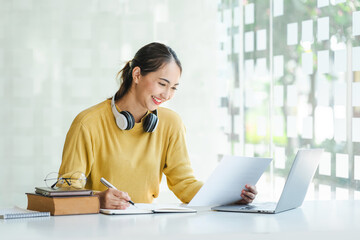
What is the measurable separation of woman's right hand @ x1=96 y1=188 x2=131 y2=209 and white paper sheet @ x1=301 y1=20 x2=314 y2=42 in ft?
7.99

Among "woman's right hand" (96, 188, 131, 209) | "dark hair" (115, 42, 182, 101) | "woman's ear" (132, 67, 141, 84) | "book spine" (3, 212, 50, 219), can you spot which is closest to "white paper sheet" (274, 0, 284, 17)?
"dark hair" (115, 42, 182, 101)

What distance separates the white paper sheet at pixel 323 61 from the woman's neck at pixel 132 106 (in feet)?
5.64

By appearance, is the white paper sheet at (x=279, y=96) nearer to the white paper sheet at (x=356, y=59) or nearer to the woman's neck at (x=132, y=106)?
the white paper sheet at (x=356, y=59)

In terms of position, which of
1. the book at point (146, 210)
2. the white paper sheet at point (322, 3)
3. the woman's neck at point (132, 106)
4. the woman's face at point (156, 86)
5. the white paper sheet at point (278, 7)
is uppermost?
the white paper sheet at point (278, 7)

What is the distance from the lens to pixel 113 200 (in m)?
1.75

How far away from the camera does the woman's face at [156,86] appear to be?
2342 millimetres

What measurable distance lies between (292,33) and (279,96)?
0.51 m

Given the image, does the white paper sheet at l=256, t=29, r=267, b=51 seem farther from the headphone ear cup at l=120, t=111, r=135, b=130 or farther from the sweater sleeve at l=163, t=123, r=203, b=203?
the headphone ear cup at l=120, t=111, r=135, b=130

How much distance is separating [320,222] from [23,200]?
3.13 m

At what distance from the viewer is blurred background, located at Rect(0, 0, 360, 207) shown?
3.54m

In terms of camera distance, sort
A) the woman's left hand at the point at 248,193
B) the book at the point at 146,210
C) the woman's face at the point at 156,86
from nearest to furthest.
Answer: the book at the point at 146,210 < the woman's left hand at the point at 248,193 < the woman's face at the point at 156,86

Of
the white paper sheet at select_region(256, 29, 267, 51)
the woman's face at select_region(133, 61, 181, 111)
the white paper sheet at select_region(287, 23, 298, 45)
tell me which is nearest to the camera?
the woman's face at select_region(133, 61, 181, 111)

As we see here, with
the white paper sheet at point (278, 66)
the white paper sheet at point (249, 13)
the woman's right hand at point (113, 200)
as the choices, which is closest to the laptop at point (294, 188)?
the woman's right hand at point (113, 200)

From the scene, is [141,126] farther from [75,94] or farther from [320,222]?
[75,94]
